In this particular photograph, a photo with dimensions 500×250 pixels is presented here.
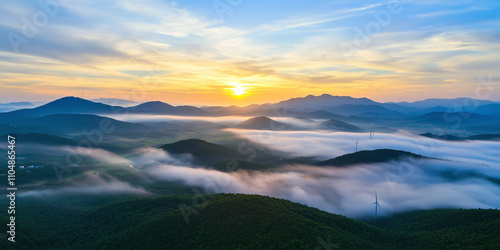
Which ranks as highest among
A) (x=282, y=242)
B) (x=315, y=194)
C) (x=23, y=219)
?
(x=282, y=242)

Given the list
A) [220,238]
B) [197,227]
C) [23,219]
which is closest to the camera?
[220,238]

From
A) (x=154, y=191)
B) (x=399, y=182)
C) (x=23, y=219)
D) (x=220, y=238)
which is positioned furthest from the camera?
(x=399, y=182)

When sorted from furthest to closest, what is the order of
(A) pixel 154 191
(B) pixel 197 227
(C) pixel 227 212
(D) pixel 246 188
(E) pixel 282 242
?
(D) pixel 246 188
(A) pixel 154 191
(C) pixel 227 212
(B) pixel 197 227
(E) pixel 282 242

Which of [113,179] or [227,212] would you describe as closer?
[227,212]

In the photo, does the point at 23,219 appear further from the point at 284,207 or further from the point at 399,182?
the point at 399,182

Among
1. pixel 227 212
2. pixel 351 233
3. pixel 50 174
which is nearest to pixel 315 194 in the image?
pixel 351 233

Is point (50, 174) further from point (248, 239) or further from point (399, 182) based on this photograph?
point (399, 182)

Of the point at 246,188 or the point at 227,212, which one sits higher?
→ the point at 227,212

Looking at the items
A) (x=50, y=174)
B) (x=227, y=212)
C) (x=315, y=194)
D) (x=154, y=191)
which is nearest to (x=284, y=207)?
(x=227, y=212)

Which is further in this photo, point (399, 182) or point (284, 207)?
point (399, 182)
